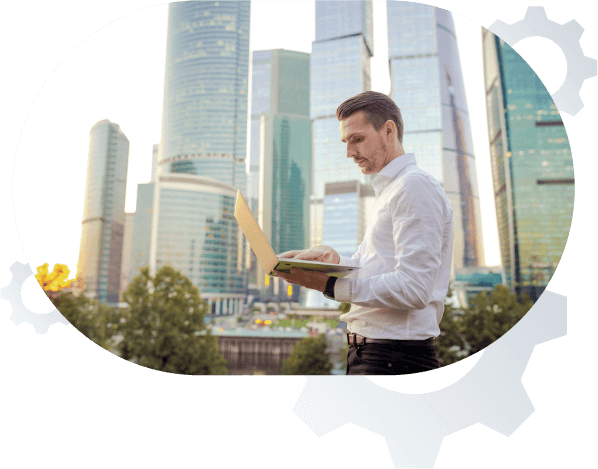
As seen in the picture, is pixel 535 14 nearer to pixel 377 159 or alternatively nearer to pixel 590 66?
pixel 590 66

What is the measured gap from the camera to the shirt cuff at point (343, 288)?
0.85 meters

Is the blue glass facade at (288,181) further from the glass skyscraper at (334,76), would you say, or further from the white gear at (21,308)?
the white gear at (21,308)

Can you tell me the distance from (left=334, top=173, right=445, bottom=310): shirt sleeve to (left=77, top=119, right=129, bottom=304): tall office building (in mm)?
8910

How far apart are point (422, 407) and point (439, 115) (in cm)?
619

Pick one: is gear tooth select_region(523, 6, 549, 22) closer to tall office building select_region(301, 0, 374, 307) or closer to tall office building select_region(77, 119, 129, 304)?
tall office building select_region(301, 0, 374, 307)

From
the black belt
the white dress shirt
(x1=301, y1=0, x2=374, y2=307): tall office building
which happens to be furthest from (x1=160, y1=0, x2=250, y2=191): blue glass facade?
the black belt

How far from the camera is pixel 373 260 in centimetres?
94

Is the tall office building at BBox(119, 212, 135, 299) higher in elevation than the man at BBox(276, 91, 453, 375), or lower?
higher

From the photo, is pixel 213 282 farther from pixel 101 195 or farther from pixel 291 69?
pixel 291 69

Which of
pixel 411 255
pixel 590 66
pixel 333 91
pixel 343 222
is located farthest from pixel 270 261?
pixel 343 222

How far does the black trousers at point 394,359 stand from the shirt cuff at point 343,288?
152 mm

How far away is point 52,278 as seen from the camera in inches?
67.2

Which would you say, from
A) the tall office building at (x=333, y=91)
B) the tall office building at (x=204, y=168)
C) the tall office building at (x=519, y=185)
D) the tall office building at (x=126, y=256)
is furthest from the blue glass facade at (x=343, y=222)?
the tall office building at (x=126, y=256)

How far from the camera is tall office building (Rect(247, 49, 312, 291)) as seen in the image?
14.4m
